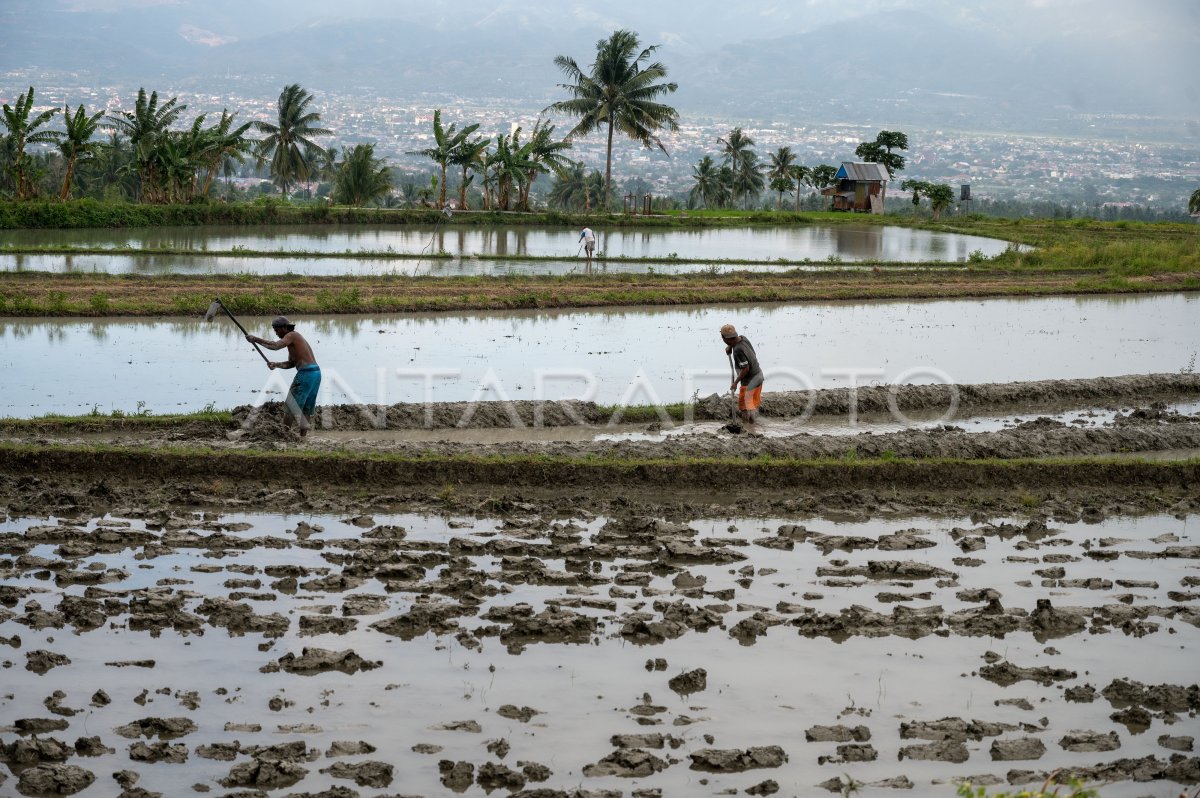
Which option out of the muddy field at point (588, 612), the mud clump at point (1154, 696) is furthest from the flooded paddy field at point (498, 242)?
the mud clump at point (1154, 696)

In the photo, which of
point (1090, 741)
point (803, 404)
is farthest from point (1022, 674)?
point (803, 404)

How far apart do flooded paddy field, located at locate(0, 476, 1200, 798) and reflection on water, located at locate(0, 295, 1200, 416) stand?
10.6 feet

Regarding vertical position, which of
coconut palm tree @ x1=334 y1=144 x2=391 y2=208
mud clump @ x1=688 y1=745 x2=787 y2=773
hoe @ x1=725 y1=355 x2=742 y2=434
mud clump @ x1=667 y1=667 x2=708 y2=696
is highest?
coconut palm tree @ x1=334 y1=144 x2=391 y2=208

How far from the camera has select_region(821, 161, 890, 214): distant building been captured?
52062 millimetres

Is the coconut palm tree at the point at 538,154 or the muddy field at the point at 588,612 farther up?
the coconut palm tree at the point at 538,154

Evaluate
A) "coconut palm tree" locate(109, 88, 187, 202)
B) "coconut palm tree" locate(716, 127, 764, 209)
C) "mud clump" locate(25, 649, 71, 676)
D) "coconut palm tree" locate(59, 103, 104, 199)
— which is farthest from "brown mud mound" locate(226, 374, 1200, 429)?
"coconut palm tree" locate(716, 127, 764, 209)

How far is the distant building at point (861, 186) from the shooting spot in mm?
52062

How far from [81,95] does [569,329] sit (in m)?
160

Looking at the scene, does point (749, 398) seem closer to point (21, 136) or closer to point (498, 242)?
point (498, 242)

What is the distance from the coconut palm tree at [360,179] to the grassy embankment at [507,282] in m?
6.30

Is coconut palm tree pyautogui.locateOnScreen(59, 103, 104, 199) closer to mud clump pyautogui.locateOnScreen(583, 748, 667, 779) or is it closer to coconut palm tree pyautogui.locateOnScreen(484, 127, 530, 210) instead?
coconut palm tree pyautogui.locateOnScreen(484, 127, 530, 210)

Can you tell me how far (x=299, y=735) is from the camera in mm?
4949

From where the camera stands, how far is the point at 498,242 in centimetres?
2908

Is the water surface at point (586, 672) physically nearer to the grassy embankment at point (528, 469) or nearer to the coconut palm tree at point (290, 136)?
the grassy embankment at point (528, 469)
